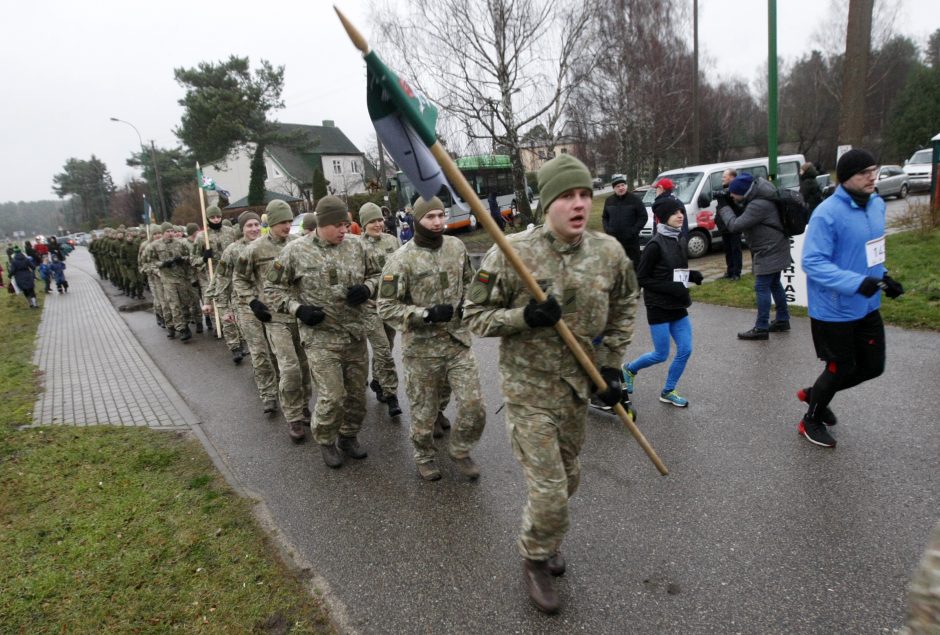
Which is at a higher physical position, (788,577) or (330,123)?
(330,123)

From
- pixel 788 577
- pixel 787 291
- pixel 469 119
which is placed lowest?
pixel 788 577

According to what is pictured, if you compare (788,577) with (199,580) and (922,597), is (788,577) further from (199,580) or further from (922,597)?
(199,580)

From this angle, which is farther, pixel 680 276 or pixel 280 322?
pixel 280 322

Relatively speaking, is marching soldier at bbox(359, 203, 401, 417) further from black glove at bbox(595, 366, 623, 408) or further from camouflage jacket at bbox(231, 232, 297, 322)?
black glove at bbox(595, 366, 623, 408)

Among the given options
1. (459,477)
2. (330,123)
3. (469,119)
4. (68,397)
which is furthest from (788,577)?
(330,123)

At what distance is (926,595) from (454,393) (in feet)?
9.82

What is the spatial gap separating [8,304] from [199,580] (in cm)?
2024

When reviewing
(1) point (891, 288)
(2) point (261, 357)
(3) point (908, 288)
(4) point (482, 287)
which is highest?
(4) point (482, 287)

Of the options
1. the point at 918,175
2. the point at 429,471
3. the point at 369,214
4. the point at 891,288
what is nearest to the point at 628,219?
the point at 369,214

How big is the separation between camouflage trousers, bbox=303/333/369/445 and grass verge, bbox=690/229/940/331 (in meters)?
6.42

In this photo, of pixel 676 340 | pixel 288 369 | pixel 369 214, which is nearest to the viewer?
pixel 676 340

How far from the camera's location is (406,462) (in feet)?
15.2

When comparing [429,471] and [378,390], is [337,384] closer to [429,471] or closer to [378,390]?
[429,471]

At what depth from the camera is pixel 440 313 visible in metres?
3.82
